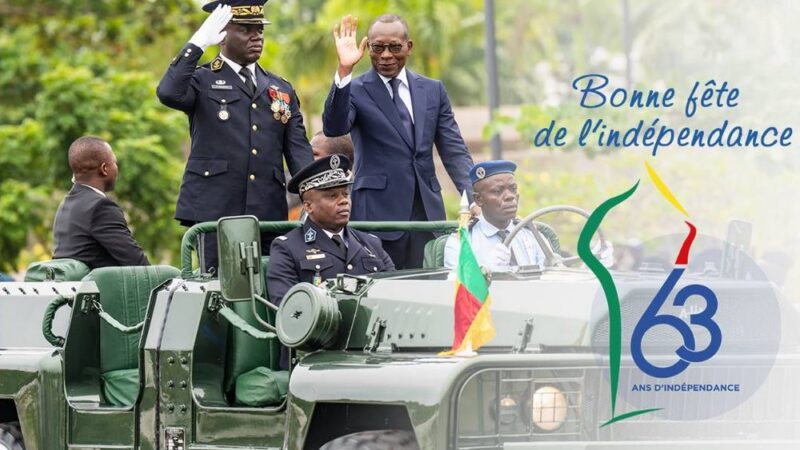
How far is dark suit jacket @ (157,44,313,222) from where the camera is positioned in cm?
848

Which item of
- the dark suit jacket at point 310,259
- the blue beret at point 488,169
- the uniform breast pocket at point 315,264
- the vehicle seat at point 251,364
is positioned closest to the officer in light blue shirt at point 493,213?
the blue beret at point 488,169

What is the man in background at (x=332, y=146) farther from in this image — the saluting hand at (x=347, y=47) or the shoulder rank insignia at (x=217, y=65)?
the saluting hand at (x=347, y=47)

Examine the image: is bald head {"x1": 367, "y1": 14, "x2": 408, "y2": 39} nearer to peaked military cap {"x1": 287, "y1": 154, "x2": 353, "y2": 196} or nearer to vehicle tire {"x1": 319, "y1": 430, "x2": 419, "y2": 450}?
peaked military cap {"x1": 287, "y1": 154, "x2": 353, "y2": 196}

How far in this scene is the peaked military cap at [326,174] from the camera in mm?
7527

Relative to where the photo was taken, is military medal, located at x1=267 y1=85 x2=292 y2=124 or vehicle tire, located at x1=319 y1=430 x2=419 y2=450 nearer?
vehicle tire, located at x1=319 y1=430 x2=419 y2=450

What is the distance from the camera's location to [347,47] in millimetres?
8125

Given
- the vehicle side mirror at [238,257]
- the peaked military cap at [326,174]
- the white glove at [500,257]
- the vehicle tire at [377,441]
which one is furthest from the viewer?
the peaked military cap at [326,174]

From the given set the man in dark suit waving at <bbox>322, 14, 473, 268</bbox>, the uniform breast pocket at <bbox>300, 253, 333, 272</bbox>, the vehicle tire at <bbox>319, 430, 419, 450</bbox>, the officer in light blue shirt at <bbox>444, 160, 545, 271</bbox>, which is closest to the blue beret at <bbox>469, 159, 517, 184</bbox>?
the officer in light blue shirt at <bbox>444, 160, 545, 271</bbox>

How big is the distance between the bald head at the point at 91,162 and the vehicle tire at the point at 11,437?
147 cm

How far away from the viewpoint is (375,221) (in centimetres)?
859

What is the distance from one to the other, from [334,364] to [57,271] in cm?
234

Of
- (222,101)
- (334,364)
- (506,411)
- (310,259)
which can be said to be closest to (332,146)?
(222,101)

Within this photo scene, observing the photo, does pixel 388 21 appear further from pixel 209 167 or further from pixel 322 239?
pixel 322 239

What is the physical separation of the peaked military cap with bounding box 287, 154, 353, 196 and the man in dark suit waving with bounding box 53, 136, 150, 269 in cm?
154
